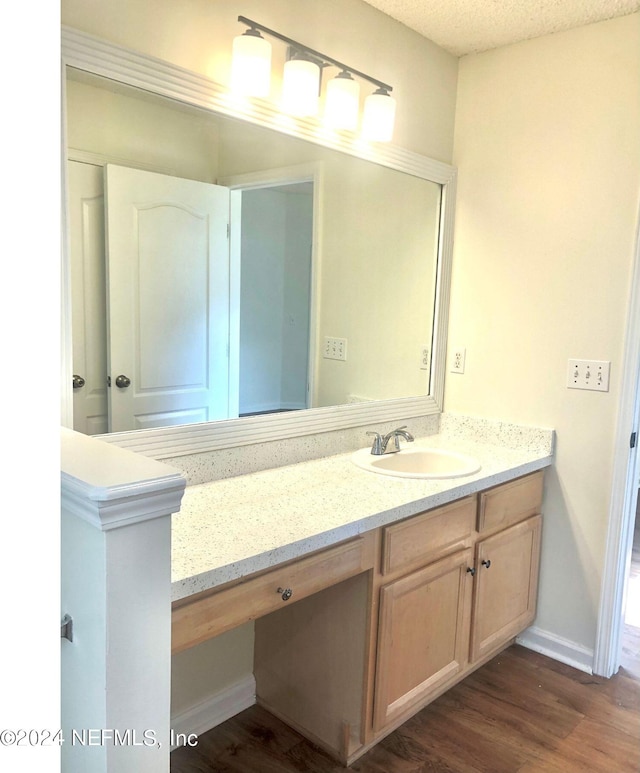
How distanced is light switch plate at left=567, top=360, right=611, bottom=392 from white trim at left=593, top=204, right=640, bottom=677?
0.20ft

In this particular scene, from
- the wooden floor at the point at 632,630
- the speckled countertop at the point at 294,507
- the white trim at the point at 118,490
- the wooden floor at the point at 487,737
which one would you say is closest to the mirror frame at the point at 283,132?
the speckled countertop at the point at 294,507

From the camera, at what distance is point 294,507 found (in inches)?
65.3

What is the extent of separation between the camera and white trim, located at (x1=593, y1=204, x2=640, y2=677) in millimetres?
2166

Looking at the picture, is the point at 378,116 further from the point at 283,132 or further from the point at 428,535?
the point at 428,535

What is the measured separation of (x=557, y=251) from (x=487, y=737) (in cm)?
168

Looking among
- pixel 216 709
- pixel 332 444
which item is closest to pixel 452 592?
pixel 332 444


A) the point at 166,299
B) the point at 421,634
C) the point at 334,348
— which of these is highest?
the point at 166,299

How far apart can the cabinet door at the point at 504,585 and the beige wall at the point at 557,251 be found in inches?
3.3

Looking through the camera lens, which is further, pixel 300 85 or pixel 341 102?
pixel 341 102

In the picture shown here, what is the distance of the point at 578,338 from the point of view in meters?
2.29

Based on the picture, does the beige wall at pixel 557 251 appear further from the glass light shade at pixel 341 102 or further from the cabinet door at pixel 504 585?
the glass light shade at pixel 341 102

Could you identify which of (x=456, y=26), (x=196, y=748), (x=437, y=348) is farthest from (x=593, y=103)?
(x=196, y=748)
